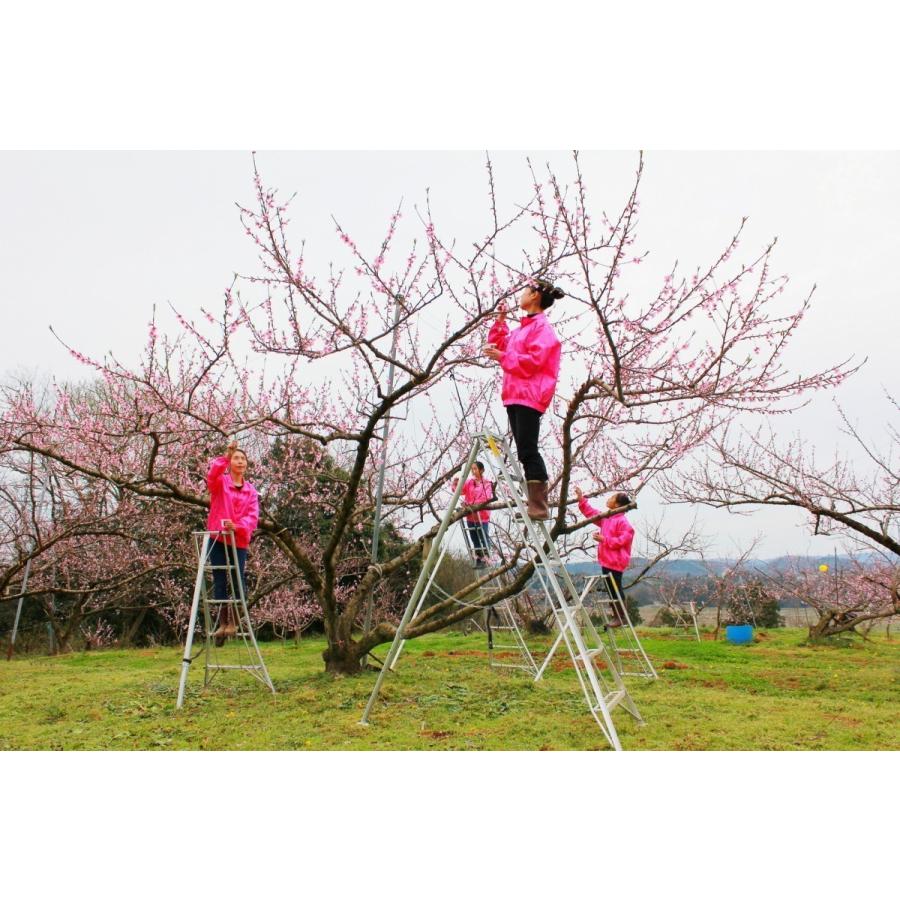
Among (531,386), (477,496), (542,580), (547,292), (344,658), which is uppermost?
(547,292)

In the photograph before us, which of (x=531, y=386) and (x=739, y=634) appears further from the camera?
(x=739, y=634)

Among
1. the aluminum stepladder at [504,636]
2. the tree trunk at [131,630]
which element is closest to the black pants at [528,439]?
the aluminum stepladder at [504,636]

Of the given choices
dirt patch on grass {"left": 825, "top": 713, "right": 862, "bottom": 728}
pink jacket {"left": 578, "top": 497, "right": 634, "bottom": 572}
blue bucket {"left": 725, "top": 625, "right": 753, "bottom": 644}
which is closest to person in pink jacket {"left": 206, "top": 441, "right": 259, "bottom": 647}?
pink jacket {"left": 578, "top": 497, "right": 634, "bottom": 572}

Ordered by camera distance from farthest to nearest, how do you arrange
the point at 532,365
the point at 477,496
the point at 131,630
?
the point at 131,630 → the point at 477,496 → the point at 532,365

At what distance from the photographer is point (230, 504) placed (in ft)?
17.7

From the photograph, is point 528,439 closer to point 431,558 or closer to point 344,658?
point 431,558

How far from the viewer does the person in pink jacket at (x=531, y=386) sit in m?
3.75

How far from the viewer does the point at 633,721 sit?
4.42m

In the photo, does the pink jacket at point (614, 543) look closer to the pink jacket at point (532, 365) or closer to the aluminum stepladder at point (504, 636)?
the aluminum stepladder at point (504, 636)

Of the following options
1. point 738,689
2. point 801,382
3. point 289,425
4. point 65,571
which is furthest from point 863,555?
point 65,571

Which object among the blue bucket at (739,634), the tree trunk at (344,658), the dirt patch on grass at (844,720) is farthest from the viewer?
the blue bucket at (739,634)

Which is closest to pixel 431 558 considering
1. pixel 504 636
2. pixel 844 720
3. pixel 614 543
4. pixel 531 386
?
pixel 531 386

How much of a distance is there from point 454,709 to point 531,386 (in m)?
2.14

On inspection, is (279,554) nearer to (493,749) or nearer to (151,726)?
(151,726)
